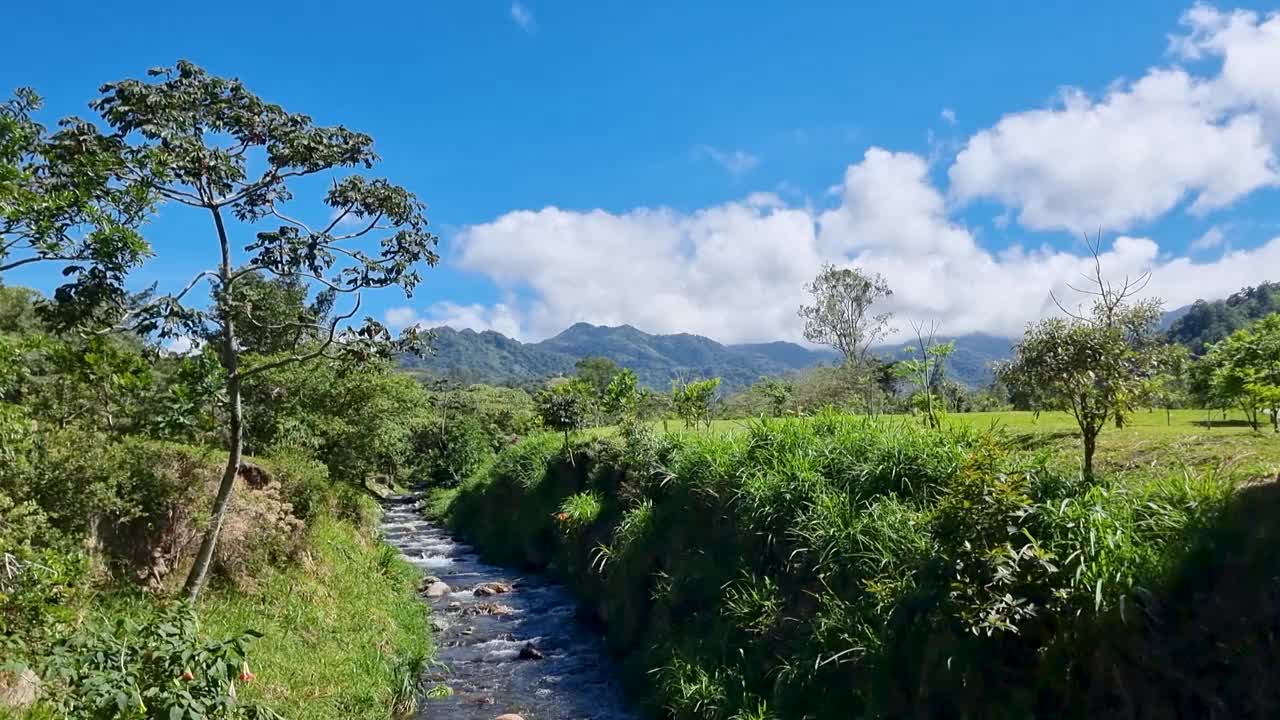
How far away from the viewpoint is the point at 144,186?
7332mm

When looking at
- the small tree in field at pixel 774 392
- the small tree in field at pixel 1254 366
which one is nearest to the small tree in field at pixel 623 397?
the small tree in field at pixel 774 392

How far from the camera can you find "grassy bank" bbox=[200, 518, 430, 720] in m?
9.34

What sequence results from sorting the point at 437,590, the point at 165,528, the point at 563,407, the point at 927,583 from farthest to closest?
1. the point at 563,407
2. the point at 437,590
3. the point at 165,528
4. the point at 927,583

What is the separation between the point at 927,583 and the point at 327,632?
9297mm

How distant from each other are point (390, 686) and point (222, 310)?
566cm

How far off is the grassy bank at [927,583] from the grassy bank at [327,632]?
372 centimetres

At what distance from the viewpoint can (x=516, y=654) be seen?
43.6 feet

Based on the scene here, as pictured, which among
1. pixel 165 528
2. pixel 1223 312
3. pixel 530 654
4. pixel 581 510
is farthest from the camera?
pixel 1223 312

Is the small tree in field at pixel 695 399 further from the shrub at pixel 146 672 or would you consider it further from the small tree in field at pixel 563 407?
the shrub at pixel 146 672

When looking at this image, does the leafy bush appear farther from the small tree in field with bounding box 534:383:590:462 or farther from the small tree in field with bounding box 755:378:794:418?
the small tree in field with bounding box 755:378:794:418

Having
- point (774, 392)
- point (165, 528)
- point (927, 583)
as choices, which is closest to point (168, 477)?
point (165, 528)

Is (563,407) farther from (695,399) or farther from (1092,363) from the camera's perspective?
(1092,363)

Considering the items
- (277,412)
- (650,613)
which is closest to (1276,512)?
(650,613)

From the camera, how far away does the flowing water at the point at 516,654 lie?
1084 cm
